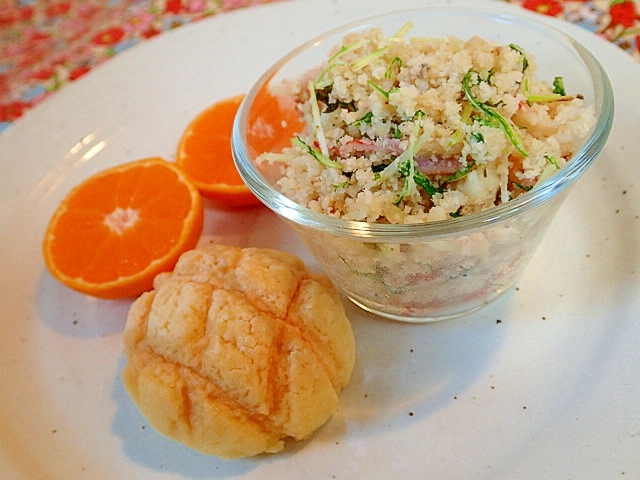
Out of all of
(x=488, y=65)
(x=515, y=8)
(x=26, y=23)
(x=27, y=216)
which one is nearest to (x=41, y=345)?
(x=27, y=216)

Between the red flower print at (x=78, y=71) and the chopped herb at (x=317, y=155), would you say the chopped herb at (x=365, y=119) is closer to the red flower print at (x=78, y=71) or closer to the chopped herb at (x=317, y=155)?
the chopped herb at (x=317, y=155)

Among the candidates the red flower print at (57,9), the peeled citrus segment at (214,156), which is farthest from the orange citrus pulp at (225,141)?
the red flower print at (57,9)

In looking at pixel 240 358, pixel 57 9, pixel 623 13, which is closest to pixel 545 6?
pixel 623 13

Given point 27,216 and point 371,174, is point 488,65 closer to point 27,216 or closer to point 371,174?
point 371,174

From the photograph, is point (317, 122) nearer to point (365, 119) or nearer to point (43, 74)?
point (365, 119)

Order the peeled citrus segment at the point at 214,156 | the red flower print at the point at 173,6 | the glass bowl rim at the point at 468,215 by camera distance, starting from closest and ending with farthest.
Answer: the glass bowl rim at the point at 468,215
the peeled citrus segment at the point at 214,156
the red flower print at the point at 173,6

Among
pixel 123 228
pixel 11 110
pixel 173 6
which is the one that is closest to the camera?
pixel 123 228
